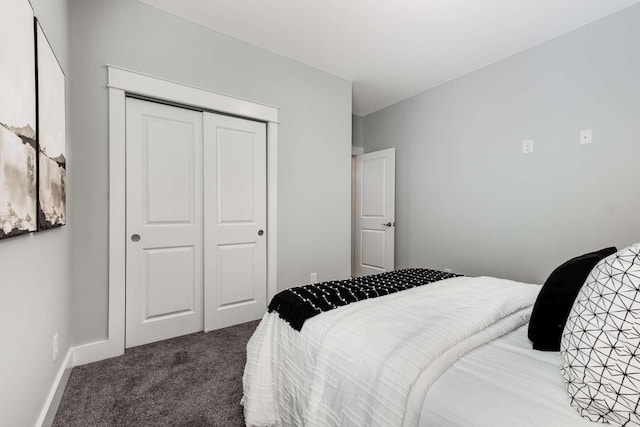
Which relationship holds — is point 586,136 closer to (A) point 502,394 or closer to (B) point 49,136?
(A) point 502,394

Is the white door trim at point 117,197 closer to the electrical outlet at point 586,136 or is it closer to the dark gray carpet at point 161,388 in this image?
the dark gray carpet at point 161,388

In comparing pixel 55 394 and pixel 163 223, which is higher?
pixel 163 223

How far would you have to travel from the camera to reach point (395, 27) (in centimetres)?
245

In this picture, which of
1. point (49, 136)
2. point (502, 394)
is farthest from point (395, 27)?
point (502, 394)

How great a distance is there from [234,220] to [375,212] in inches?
84.2

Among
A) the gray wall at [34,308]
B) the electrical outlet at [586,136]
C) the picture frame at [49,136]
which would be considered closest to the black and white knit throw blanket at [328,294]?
the gray wall at [34,308]

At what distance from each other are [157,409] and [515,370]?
168 cm

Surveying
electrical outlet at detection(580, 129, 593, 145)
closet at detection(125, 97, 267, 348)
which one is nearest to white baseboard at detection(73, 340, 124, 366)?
closet at detection(125, 97, 267, 348)

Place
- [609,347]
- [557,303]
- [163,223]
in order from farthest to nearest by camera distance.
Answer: [163,223], [557,303], [609,347]

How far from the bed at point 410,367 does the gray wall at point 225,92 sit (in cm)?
150

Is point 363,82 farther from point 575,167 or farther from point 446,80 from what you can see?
point 575,167

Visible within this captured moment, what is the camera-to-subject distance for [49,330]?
1.47 meters

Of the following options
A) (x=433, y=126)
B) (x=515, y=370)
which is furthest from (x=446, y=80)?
(x=515, y=370)

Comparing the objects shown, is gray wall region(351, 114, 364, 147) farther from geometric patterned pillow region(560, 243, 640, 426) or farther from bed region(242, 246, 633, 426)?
geometric patterned pillow region(560, 243, 640, 426)
